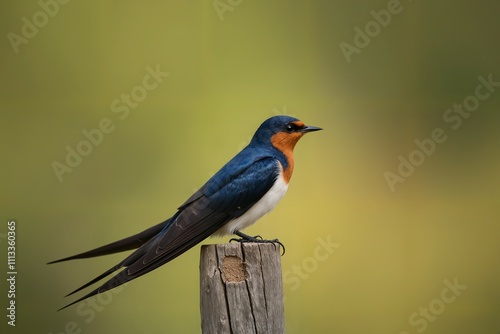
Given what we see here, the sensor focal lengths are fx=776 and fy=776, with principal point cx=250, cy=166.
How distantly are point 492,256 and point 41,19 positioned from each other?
15.7 feet

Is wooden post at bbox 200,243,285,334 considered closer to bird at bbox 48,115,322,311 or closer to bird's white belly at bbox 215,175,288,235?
bird at bbox 48,115,322,311

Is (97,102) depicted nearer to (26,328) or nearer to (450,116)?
(26,328)

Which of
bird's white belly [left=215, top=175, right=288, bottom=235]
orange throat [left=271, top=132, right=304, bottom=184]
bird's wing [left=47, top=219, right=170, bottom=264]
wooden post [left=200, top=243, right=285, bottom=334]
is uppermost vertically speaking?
orange throat [left=271, top=132, right=304, bottom=184]

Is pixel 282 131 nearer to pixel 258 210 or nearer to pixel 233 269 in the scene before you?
pixel 258 210

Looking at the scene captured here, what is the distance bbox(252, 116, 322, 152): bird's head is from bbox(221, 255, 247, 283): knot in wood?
44.0 inches

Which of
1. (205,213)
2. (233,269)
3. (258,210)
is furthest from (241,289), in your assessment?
(258,210)

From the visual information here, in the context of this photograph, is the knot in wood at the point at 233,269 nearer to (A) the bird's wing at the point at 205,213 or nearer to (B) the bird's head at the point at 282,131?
(A) the bird's wing at the point at 205,213

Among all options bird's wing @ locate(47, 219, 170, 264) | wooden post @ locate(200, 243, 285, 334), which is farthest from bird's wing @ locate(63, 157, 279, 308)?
wooden post @ locate(200, 243, 285, 334)

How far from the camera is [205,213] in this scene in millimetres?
4016

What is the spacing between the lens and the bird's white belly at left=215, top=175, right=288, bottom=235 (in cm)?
420

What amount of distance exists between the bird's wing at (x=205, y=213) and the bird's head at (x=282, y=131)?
192 mm

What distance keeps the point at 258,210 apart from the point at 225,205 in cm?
26

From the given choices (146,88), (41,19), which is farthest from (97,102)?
(41,19)

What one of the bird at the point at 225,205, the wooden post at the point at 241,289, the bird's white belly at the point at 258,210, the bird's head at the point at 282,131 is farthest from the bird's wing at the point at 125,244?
the bird's head at the point at 282,131
